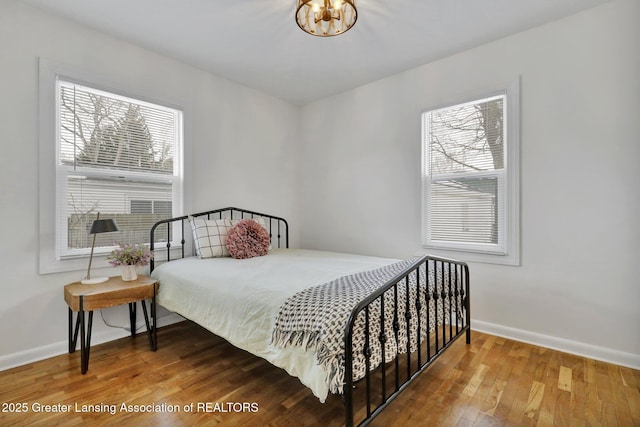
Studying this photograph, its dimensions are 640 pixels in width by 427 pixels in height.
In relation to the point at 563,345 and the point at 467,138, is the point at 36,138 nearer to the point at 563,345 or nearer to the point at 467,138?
the point at 467,138

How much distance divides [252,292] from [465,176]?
2222 mm

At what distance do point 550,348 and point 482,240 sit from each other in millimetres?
961

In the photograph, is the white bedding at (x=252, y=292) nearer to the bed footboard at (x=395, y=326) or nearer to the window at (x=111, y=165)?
the bed footboard at (x=395, y=326)

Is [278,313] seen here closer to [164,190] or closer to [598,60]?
[164,190]

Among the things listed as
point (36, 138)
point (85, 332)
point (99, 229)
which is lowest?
point (85, 332)

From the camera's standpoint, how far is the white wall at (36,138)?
2.17m

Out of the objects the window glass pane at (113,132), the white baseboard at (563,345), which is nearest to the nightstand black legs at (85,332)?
the window glass pane at (113,132)

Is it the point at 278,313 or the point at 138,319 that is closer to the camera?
the point at 278,313

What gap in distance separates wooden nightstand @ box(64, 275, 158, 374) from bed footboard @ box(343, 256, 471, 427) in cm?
170

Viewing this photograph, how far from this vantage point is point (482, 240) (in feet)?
9.25

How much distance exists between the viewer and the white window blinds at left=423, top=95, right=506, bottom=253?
275 centimetres

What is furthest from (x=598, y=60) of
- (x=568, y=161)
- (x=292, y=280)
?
(x=292, y=280)

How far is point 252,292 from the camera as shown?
6.07 feet

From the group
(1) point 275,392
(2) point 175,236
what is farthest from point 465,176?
(2) point 175,236
